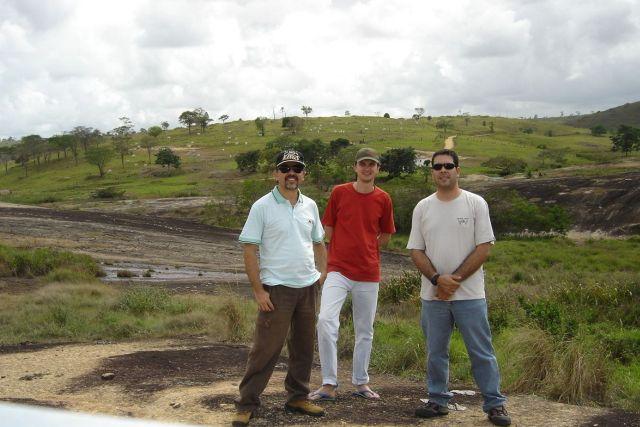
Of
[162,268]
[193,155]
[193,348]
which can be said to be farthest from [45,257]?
[193,155]

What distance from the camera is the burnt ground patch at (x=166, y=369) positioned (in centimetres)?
662

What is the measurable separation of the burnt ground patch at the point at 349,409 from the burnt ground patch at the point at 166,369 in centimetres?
102

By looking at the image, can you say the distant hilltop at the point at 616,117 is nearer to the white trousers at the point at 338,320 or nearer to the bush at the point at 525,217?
Answer: the bush at the point at 525,217

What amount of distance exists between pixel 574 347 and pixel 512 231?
3240cm

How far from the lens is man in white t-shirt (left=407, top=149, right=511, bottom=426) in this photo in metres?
5.00

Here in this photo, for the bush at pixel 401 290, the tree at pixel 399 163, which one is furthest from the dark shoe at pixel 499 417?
the tree at pixel 399 163

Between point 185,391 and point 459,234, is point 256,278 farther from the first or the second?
point 185,391

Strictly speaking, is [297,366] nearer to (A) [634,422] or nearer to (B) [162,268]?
(A) [634,422]

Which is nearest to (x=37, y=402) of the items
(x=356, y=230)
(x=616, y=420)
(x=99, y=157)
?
(x=356, y=230)

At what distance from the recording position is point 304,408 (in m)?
A: 5.22

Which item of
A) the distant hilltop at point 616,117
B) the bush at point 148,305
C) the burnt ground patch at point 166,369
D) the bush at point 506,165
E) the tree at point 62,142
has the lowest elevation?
the bush at point 148,305

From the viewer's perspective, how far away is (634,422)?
516 centimetres

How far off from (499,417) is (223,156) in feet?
238

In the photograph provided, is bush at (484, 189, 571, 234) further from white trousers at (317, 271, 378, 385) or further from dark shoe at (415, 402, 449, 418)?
dark shoe at (415, 402, 449, 418)
